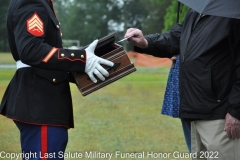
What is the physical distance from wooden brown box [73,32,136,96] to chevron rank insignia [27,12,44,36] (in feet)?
1.19

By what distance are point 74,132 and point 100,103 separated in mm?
4131

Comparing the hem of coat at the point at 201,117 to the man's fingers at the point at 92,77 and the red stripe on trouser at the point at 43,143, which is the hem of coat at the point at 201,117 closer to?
the man's fingers at the point at 92,77

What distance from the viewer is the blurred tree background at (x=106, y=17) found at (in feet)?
119

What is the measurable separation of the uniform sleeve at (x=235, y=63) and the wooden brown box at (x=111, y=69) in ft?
2.16

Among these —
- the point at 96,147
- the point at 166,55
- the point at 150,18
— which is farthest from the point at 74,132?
the point at 150,18

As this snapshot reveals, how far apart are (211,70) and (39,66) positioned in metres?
1.14

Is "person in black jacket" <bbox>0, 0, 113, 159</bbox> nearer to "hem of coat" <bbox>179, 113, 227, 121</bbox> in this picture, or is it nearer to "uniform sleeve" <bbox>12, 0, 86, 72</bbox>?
"uniform sleeve" <bbox>12, 0, 86, 72</bbox>

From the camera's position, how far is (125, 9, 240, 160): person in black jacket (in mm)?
3295

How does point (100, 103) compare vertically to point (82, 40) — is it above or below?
above

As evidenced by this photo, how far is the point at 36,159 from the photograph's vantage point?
10.6 ft

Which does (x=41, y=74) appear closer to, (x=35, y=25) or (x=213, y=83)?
(x=35, y=25)

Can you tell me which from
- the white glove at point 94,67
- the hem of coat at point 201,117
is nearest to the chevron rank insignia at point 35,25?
the white glove at point 94,67

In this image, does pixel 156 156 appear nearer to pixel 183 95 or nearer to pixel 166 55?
pixel 166 55

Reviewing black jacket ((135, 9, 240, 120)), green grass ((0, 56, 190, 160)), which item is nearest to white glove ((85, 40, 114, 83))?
black jacket ((135, 9, 240, 120))
